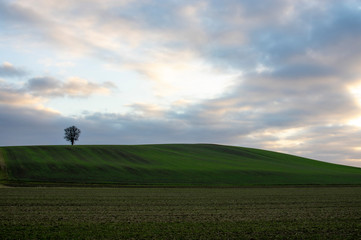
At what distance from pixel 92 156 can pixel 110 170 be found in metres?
18.3

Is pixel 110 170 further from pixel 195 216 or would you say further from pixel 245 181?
pixel 195 216

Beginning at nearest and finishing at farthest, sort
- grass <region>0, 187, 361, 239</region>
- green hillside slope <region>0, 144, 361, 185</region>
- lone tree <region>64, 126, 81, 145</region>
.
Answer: grass <region>0, 187, 361, 239</region> → green hillside slope <region>0, 144, 361, 185</region> → lone tree <region>64, 126, 81, 145</region>

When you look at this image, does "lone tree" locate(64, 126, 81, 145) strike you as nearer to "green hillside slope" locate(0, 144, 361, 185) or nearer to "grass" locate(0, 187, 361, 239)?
"green hillside slope" locate(0, 144, 361, 185)

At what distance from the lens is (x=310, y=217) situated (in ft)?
67.6

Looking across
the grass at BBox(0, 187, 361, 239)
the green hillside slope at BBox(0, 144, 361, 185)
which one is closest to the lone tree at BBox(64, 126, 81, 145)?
the green hillside slope at BBox(0, 144, 361, 185)

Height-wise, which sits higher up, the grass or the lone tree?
the lone tree

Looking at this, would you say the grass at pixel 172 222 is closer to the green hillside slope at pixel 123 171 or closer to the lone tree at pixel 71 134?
the green hillside slope at pixel 123 171

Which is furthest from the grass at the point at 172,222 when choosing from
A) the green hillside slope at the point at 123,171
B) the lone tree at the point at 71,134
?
the lone tree at the point at 71,134

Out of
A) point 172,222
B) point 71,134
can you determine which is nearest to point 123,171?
point 172,222

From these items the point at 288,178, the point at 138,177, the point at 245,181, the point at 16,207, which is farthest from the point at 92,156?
the point at 16,207

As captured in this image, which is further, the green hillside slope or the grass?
the green hillside slope

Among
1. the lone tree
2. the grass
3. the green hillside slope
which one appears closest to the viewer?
the grass

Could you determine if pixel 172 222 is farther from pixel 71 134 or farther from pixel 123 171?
pixel 71 134

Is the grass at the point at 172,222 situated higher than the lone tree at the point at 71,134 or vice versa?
the lone tree at the point at 71,134
